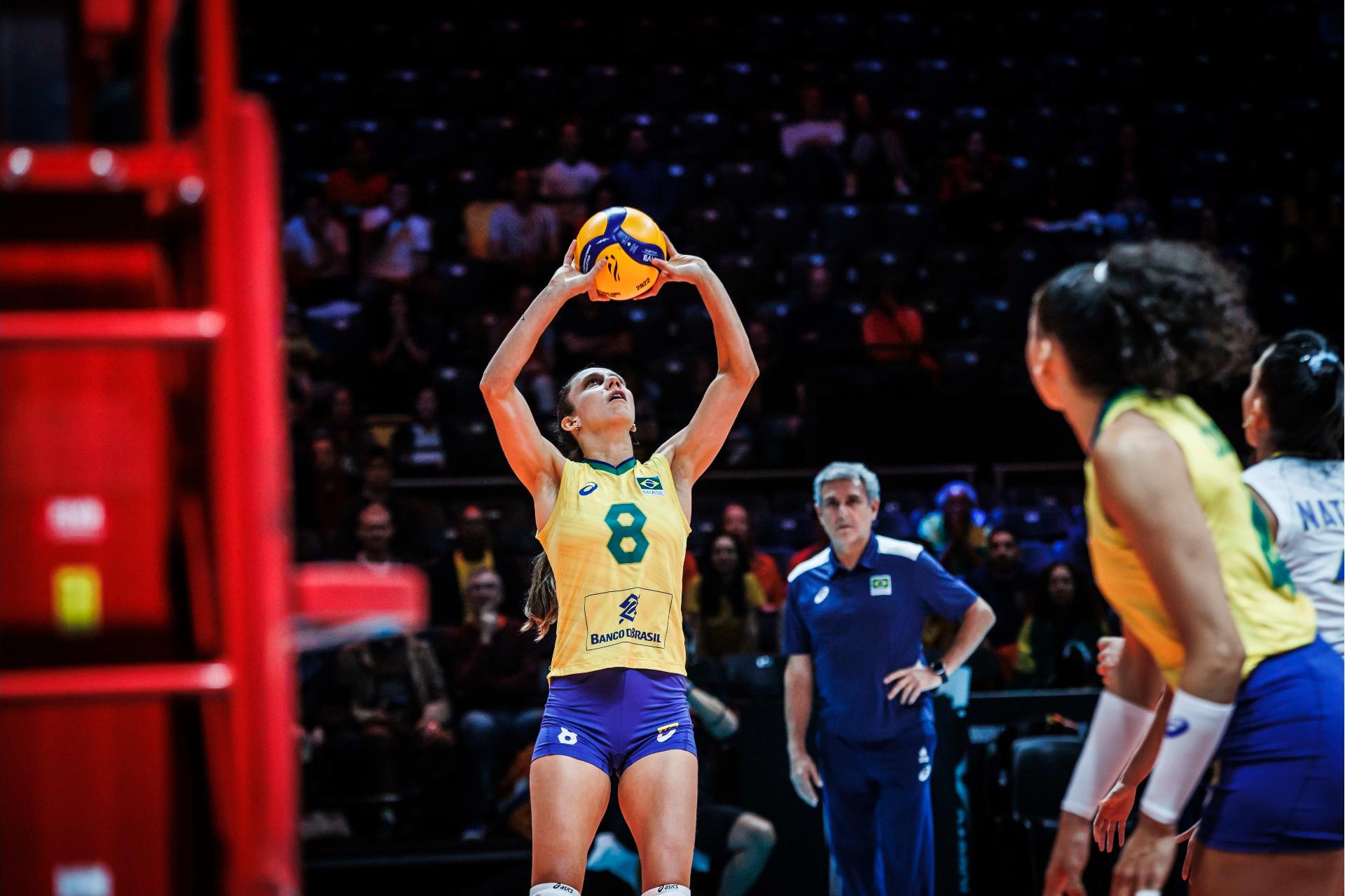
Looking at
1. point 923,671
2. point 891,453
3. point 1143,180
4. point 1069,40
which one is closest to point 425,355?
point 891,453

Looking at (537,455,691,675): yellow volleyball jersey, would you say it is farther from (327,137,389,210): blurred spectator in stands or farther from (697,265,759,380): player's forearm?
(327,137,389,210): blurred spectator in stands

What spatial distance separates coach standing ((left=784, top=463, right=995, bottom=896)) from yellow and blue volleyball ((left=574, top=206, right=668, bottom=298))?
2.07 metres

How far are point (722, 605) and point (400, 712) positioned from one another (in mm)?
2093

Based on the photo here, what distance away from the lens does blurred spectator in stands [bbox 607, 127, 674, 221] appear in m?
12.6

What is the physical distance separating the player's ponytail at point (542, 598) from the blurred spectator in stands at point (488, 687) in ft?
8.04

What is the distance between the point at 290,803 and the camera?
2207 millimetres

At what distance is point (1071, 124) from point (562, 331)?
606 centimetres

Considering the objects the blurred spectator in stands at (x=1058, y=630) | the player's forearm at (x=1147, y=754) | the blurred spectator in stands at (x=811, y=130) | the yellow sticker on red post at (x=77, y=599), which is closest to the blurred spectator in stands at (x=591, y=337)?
the blurred spectator in stands at (x=811, y=130)

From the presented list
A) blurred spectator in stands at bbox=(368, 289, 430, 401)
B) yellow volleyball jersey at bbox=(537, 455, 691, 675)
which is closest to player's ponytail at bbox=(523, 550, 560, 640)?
yellow volleyball jersey at bbox=(537, 455, 691, 675)

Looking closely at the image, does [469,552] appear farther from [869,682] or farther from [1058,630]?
[1058,630]

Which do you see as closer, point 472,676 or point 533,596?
point 533,596

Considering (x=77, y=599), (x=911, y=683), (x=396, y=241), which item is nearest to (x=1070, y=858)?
(x=77, y=599)

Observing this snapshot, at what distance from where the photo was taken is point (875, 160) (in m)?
13.2

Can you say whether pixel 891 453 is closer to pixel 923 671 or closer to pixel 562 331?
pixel 562 331
